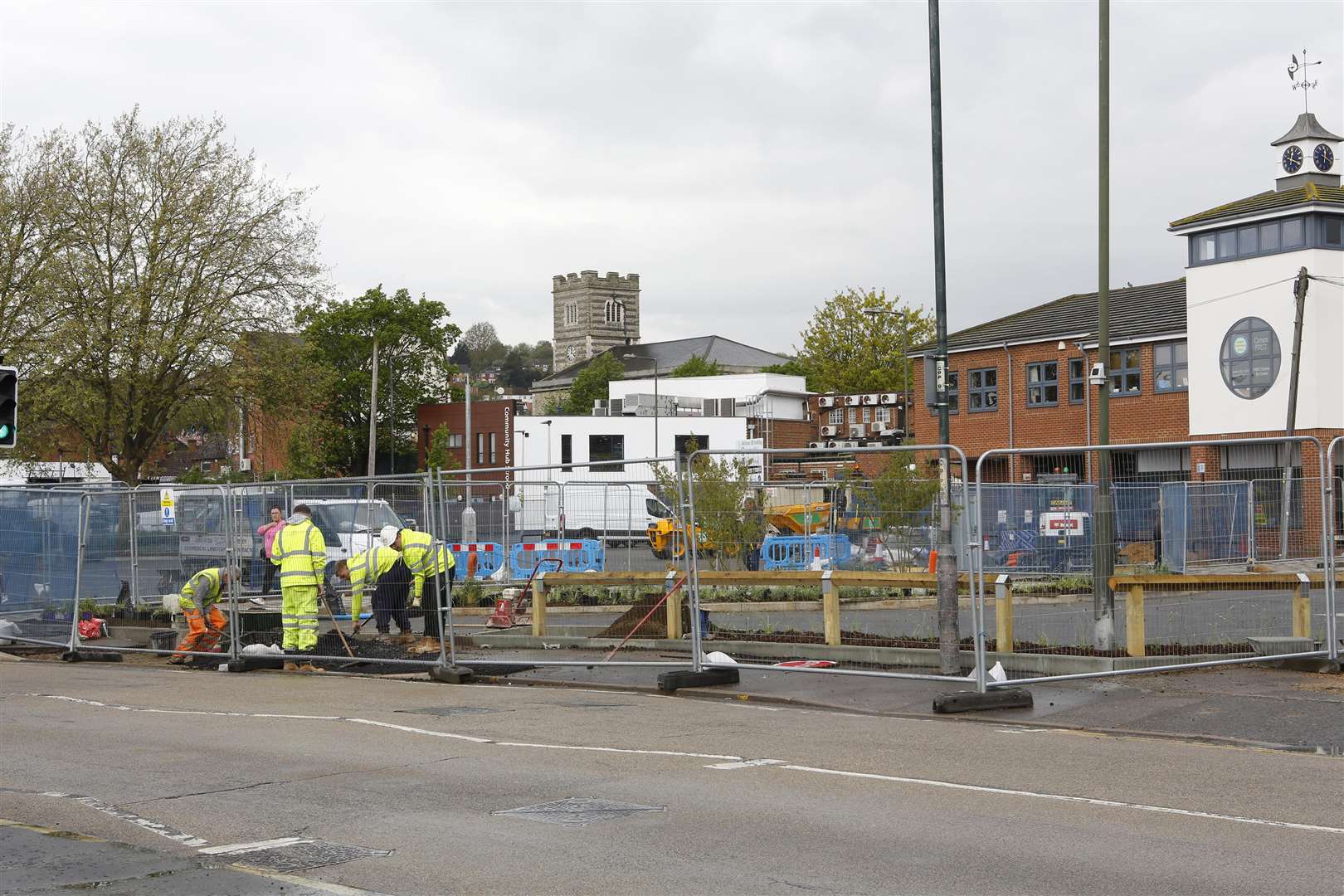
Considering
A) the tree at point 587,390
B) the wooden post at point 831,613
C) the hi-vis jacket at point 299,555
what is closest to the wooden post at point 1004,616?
the wooden post at point 831,613

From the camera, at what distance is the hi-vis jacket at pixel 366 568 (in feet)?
53.6

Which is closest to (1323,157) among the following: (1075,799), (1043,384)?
(1043,384)

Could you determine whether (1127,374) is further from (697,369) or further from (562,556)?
(697,369)

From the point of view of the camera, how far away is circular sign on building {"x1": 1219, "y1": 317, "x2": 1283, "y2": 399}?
4294 cm

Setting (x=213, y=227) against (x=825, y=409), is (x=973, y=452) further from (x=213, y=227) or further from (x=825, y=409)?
(x=825, y=409)

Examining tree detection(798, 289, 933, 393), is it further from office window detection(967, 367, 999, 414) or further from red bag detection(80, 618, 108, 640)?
red bag detection(80, 618, 108, 640)

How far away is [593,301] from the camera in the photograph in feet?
619

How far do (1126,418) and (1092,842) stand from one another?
144ft

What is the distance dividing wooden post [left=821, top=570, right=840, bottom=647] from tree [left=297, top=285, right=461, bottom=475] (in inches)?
2872

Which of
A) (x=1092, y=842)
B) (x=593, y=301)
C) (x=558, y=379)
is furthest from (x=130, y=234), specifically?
(x=593, y=301)

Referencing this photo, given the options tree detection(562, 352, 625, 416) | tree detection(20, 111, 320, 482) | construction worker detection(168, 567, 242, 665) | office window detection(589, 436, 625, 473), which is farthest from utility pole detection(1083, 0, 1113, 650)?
tree detection(562, 352, 625, 416)

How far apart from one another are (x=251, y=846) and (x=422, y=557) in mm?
8896

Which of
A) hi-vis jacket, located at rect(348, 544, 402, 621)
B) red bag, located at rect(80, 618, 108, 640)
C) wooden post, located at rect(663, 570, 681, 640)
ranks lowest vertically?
red bag, located at rect(80, 618, 108, 640)

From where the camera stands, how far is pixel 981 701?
1266cm
